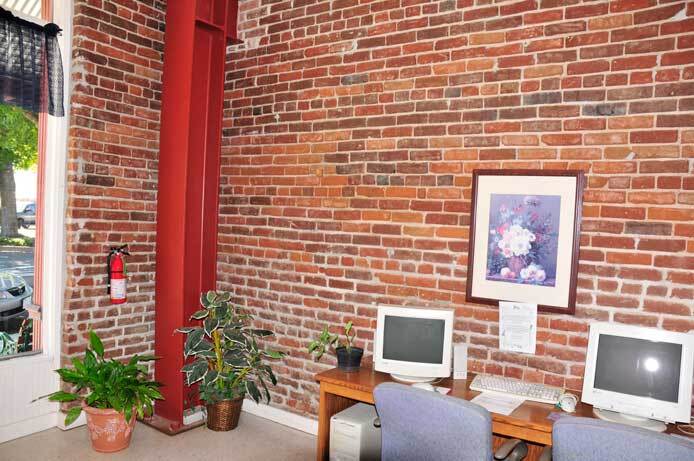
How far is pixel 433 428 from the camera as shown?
86.6 inches

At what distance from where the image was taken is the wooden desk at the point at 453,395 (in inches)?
95.7

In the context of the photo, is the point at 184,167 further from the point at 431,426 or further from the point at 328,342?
the point at 431,426

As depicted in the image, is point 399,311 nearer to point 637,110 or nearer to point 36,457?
point 637,110

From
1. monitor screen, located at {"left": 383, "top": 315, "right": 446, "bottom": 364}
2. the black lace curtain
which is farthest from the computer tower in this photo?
the black lace curtain

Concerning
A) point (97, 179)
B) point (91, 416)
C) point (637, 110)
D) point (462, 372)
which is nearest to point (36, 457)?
point (91, 416)

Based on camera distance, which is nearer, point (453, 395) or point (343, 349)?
point (453, 395)

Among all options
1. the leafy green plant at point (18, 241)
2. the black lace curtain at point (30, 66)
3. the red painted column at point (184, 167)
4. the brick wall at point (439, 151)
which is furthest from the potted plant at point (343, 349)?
the black lace curtain at point (30, 66)

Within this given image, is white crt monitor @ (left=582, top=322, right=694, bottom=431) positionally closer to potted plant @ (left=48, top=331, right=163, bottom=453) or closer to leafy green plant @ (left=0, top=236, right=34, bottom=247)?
potted plant @ (left=48, top=331, right=163, bottom=453)

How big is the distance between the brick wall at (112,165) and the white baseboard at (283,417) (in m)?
0.94

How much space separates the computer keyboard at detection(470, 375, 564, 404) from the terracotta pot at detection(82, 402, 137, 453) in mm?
2234

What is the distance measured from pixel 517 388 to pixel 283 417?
1.89 meters

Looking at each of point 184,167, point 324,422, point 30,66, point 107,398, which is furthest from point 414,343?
point 30,66

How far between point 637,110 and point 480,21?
1.02 m

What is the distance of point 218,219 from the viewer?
4.26 m
